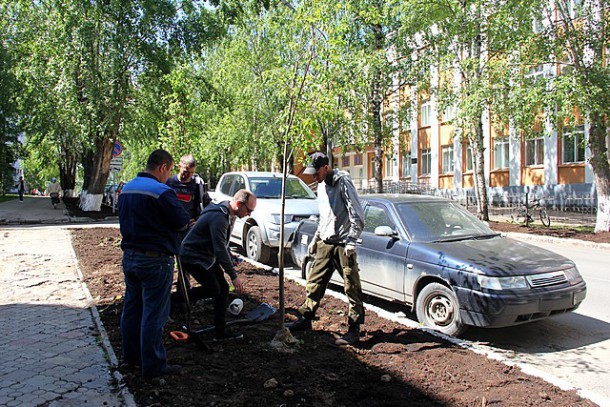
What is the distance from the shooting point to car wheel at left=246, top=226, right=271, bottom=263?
32.9 feet

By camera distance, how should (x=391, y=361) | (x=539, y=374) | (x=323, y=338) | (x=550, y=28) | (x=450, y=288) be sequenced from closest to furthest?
(x=539, y=374) < (x=391, y=361) < (x=323, y=338) < (x=450, y=288) < (x=550, y=28)

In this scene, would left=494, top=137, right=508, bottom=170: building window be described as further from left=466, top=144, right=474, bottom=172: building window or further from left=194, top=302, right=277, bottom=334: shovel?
left=194, top=302, right=277, bottom=334: shovel

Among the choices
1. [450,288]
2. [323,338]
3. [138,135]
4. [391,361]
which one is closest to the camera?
[391,361]

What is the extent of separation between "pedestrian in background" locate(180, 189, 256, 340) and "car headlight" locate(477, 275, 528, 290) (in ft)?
8.27

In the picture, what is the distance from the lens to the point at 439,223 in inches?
251

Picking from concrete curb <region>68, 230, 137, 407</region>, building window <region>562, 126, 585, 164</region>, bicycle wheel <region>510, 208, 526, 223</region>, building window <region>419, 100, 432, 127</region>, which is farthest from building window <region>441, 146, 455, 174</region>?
concrete curb <region>68, 230, 137, 407</region>

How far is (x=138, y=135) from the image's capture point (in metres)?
24.0

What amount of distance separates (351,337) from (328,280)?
0.65m

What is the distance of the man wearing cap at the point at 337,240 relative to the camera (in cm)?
495

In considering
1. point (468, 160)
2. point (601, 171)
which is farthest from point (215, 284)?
point (468, 160)

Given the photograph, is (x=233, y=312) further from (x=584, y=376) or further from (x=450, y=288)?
(x=584, y=376)

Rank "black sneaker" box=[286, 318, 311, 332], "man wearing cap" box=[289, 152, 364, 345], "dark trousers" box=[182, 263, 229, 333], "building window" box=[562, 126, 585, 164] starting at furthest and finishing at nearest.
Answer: "building window" box=[562, 126, 585, 164] → "black sneaker" box=[286, 318, 311, 332] → "man wearing cap" box=[289, 152, 364, 345] → "dark trousers" box=[182, 263, 229, 333]

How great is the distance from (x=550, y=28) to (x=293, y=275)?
43.5ft

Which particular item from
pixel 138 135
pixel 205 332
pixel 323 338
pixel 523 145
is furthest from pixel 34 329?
pixel 523 145
